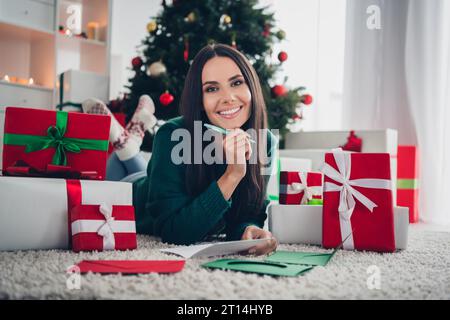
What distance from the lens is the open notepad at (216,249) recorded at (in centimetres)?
101

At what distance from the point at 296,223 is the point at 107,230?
1.79 feet

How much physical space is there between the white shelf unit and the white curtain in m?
1.74

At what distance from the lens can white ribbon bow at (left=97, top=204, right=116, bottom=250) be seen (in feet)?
3.67

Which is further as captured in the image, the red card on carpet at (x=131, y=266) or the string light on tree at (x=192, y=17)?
the string light on tree at (x=192, y=17)

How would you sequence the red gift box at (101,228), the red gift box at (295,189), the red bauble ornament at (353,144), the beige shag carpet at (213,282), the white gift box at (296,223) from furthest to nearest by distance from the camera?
the red bauble ornament at (353,144) < the red gift box at (295,189) < the white gift box at (296,223) < the red gift box at (101,228) < the beige shag carpet at (213,282)

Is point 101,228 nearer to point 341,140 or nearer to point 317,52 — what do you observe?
point 341,140

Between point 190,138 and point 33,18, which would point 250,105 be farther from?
point 33,18

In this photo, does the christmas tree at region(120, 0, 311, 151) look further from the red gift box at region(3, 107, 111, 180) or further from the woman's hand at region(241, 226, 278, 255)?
the woman's hand at region(241, 226, 278, 255)

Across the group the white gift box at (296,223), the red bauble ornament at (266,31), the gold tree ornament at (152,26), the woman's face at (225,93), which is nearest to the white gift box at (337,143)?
the red bauble ornament at (266,31)

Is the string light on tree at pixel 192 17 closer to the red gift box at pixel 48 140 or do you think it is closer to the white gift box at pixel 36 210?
the red gift box at pixel 48 140

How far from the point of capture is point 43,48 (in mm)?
3057

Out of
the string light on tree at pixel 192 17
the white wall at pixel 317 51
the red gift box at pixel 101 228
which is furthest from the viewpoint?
the white wall at pixel 317 51

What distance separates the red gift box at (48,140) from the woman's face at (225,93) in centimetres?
33
